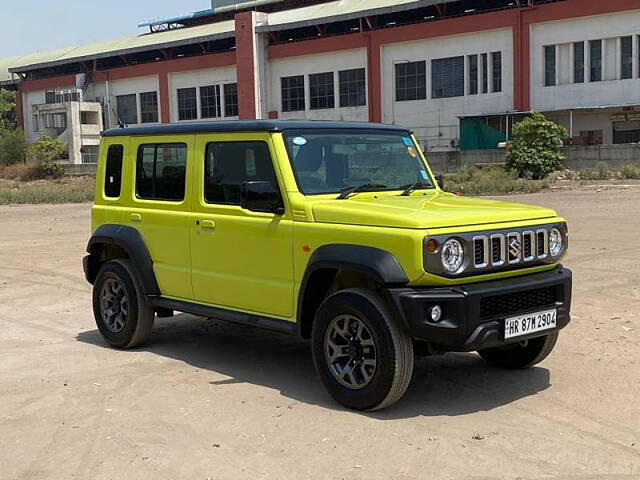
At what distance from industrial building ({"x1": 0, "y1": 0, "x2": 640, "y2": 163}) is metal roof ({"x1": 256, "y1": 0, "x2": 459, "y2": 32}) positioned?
122 mm

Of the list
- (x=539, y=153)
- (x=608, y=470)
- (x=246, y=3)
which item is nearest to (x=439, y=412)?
(x=608, y=470)

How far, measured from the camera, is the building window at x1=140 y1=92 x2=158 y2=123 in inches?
2751

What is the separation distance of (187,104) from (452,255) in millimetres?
64738

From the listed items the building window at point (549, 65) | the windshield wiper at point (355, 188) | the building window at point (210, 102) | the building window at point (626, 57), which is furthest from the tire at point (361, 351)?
the building window at point (210, 102)

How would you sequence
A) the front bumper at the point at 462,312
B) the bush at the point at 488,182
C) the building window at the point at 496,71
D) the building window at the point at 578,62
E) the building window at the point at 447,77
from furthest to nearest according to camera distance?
the building window at the point at 447,77 < the building window at the point at 496,71 < the building window at the point at 578,62 < the bush at the point at 488,182 < the front bumper at the point at 462,312

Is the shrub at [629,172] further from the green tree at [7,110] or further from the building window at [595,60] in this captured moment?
the green tree at [7,110]

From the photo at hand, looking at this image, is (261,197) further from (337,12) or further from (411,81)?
(337,12)

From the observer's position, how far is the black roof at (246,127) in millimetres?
6289

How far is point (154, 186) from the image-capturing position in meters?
7.34

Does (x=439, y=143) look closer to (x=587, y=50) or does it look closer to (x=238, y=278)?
(x=587, y=50)

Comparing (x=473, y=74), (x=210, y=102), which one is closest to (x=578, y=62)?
(x=473, y=74)

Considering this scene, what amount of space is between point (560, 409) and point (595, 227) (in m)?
12.8

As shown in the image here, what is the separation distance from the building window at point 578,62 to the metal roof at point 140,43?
2761 cm

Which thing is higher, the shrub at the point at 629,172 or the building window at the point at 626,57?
the building window at the point at 626,57
